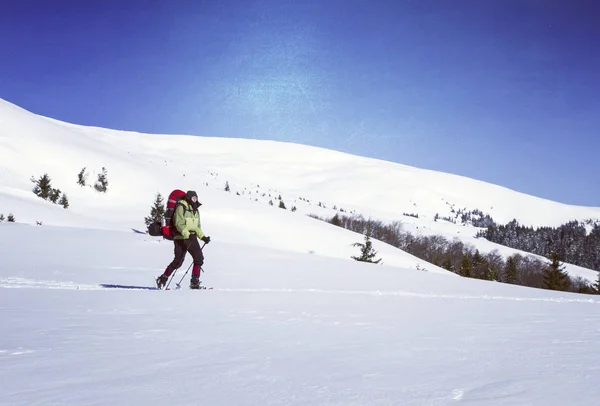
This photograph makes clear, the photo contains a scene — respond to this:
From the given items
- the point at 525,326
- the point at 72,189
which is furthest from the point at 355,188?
the point at 525,326

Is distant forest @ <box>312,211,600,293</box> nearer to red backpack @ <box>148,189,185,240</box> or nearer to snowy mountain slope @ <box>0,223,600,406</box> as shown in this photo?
red backpack @ <box>148,189,185,240</box>

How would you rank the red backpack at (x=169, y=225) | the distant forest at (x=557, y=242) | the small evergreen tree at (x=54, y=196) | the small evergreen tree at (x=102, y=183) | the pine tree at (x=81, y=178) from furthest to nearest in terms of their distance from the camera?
the distant forest at (x=557, y=242) → the small evergreen tree at (x=102, y=183) → the pine tree at (x=81, y=178) → the small evergreen tree at (x=54, y=196) → the red backpack at (x=169, y=225)

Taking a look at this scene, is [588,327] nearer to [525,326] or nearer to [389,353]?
[525,326]

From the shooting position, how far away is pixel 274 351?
12.8ft

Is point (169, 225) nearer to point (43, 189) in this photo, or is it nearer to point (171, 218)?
Result: point (171, 218)

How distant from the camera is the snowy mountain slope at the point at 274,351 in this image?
2.52m

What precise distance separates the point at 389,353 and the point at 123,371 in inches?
80.9

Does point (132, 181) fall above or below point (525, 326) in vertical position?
above

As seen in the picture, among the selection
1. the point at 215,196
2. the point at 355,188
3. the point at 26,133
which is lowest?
the point at 215,196

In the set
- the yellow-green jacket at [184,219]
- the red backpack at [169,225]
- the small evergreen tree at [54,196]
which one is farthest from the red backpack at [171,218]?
the small evergreen tree at [54,196]

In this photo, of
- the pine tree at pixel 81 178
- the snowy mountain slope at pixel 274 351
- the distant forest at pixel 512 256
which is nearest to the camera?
the snowy mountain slope at pixel 274 351

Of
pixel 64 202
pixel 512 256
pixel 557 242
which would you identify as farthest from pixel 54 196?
pixel 557 242

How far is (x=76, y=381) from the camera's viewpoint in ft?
9.17

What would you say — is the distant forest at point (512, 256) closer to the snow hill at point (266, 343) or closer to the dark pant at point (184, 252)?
the snow hill at point (266, 343)
